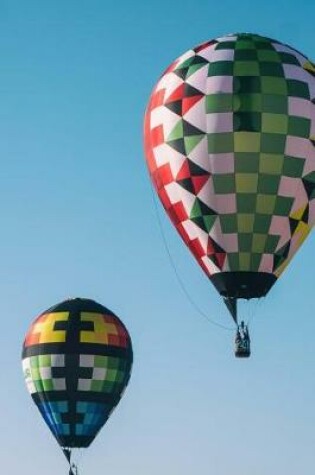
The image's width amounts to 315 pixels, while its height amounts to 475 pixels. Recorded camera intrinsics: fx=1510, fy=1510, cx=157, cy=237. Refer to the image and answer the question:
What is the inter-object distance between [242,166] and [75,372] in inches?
460

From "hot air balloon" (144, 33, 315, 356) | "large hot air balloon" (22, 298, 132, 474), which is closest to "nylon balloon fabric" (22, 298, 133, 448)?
"large hot air balloon" (22, 298, 132, 474)

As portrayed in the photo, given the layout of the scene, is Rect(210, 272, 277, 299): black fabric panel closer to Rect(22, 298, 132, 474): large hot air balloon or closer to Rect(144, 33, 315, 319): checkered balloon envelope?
Rect(144, 33, 315, 319): checkered balloon envelope

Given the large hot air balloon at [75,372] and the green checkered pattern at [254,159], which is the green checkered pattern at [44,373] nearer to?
the large hot air balloon at [75,372]

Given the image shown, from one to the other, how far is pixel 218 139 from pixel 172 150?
1390mm

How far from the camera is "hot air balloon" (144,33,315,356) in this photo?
37250 mm

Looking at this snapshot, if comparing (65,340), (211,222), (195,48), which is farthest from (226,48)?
(65,340)

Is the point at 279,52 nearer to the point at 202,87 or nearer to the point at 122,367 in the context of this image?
the point at 202,87

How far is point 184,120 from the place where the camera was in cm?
3781

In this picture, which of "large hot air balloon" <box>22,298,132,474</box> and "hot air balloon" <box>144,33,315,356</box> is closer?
"hot air balloon" <box>144,33,315,356</box>

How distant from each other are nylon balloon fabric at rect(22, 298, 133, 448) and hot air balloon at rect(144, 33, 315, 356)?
9280mm

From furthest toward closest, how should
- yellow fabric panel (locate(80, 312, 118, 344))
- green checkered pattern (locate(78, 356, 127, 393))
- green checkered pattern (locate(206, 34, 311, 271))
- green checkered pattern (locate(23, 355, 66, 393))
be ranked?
1. yellow fabric panel (locate(80, 312, 118, 344))
2. green checkered pattern (locate(23, 355, 66, 393))
3. green checkered pattern (locate(78, 356, 127, 393))
4. green checkered pattern (locate(206, 34, 311, 271))

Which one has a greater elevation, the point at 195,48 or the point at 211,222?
the point at 195,48

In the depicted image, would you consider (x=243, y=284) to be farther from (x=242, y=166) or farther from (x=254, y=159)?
(x=254, y=159)

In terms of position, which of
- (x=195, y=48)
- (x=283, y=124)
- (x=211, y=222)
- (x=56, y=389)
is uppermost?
(x=195, y=48)
